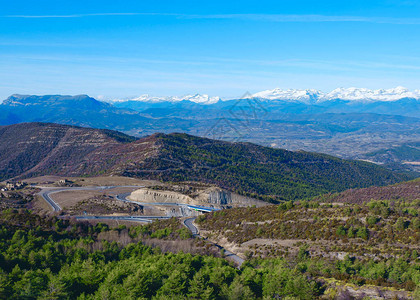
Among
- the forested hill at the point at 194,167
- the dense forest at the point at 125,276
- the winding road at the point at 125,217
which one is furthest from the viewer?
the forested hill at the point at 194,167

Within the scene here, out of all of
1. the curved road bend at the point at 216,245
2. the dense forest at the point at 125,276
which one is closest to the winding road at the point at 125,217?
the curved road bend at the point at 216,245

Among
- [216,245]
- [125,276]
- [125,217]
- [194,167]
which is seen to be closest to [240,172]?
[194,167]

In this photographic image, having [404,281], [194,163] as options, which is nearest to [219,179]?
[194,163]

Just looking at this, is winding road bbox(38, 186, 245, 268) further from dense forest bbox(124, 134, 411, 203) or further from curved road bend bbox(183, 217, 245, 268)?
dense forest bbox(124, 134, 411, 203)

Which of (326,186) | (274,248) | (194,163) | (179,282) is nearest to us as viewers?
(179,282)

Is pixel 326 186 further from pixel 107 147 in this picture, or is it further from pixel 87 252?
pixel 87 252

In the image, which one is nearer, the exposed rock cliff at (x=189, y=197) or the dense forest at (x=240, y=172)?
the exposed rock cliff at (x=189, y=197)

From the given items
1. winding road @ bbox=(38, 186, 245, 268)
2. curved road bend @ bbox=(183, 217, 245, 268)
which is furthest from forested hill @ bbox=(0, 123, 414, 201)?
curved road bend @ bbox=(183, 217, 245, 268)

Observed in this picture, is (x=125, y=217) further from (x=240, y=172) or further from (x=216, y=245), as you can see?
(x=240, y=172)

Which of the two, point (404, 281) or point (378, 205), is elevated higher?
point (378, 205)

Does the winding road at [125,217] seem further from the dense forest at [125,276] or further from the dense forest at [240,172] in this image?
the dense forest at [240,172]

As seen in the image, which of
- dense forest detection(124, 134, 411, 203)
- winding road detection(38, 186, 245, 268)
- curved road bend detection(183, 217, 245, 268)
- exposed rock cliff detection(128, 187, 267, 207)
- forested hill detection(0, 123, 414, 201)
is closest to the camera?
curved road bend detection(183, 217, 245, 268)
